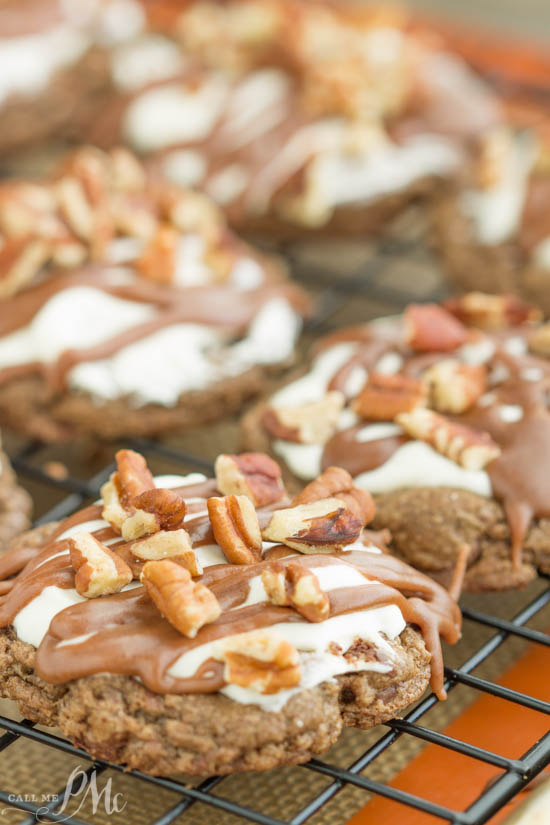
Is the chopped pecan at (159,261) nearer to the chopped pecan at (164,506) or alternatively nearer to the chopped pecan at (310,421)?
the chopped pecan at (310,421)

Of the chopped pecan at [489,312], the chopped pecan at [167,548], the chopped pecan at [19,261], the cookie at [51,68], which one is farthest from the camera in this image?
the cookie at [51,68]

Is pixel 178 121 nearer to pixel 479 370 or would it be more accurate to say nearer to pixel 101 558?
pixel 479 370

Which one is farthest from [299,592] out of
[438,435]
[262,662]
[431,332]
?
[431,332]

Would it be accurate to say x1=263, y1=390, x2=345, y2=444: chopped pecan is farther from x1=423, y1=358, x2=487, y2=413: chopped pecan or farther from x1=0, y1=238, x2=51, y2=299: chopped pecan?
x1=0, y1=238, x2=51, y2=299: chopped pecan

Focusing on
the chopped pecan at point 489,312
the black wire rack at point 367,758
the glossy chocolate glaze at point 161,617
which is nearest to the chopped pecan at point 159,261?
the black wire rack at point 367,758

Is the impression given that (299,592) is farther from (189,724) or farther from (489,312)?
(489,312)

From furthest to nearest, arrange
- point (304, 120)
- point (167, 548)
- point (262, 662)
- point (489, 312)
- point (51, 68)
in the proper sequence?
1. point (51, 68)
2. point (304, 120)
3. point (489, 312)
4. point (167, 548)
5. point (262, 662)

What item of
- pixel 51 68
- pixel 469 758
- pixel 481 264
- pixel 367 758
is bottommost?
pixel 469 758
